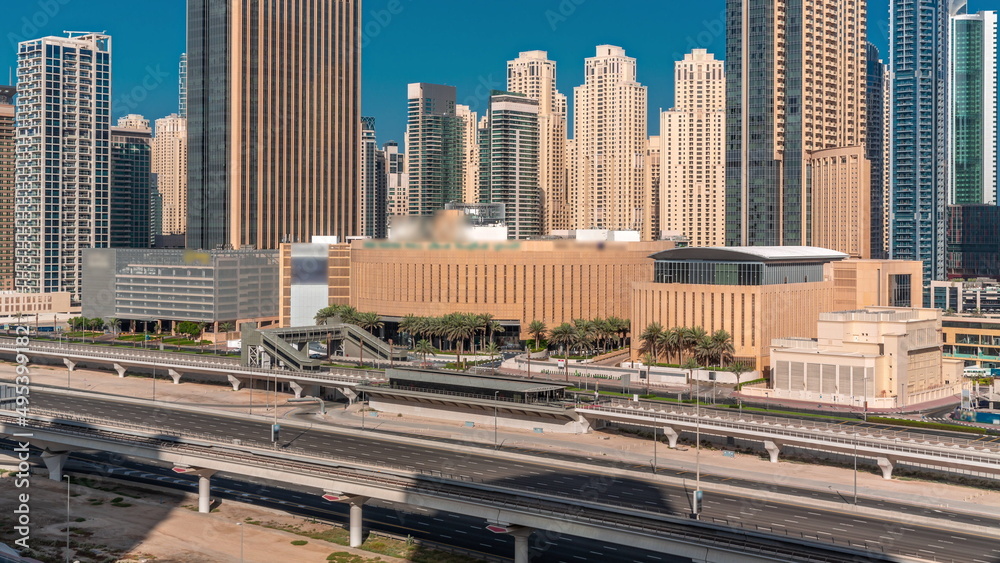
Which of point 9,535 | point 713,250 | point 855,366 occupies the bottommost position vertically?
point 9,535

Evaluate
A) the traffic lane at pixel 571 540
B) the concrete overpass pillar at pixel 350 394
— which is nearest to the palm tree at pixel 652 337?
the concrete overpass pillar at pixel 350 394

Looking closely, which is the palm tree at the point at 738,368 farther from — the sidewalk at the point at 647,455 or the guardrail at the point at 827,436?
the guardrail at the point at 827,436

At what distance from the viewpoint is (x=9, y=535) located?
10631 centimetres

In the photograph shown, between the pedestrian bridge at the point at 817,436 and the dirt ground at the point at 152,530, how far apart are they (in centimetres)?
4752

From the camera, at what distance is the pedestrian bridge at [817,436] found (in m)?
118

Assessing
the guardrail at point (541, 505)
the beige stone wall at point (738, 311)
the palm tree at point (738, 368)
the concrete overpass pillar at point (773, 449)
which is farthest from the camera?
the beige stone wall at point (738, 311)

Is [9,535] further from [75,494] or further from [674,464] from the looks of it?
[674,464]

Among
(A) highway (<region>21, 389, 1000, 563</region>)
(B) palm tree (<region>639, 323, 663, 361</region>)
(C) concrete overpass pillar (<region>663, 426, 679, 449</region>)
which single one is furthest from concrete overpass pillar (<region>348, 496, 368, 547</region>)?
(B) palm tree (<region>639, 323, 663, 361</region>)

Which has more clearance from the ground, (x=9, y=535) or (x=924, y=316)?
(x=924, y=316)

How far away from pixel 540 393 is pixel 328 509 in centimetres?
4457

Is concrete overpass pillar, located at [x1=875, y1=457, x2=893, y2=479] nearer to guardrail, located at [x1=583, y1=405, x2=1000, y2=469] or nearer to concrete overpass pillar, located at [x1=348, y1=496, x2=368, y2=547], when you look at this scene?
guardrail, located at [x1=583, y1=405, x2=1000, y2=469]

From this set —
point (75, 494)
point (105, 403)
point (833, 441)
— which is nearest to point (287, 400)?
point (105, 403)

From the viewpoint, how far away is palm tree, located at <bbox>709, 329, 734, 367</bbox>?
601 feet

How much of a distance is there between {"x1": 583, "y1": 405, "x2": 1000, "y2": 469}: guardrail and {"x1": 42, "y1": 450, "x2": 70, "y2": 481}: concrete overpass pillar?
207 feet
